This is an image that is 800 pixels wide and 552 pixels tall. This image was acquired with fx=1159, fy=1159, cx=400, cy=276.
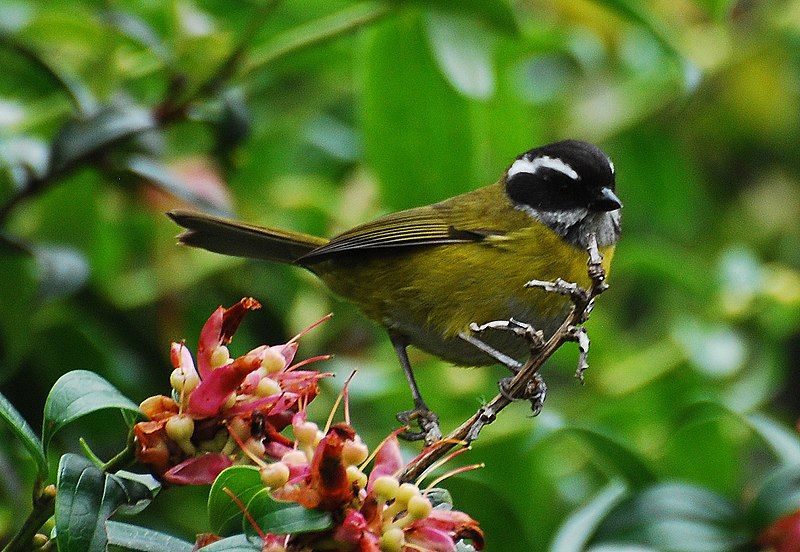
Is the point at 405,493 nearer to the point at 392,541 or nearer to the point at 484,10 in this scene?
the point at 392,541

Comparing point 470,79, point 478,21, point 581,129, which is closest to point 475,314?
point 470,79

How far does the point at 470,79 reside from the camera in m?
3.30

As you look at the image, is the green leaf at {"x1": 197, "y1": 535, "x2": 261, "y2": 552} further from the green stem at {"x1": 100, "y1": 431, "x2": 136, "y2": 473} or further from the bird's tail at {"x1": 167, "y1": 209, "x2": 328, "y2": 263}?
the bird's tail at {"x1": 167, "y1": 209, "x2": 328, "y2": 263}

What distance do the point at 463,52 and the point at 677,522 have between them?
1429 mm

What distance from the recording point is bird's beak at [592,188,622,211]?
3.40 meters

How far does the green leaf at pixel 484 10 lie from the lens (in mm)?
3356

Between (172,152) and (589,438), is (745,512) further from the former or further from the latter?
(172,152)

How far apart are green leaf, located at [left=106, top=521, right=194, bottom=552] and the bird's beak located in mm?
1956

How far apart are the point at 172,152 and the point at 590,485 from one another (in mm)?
1955

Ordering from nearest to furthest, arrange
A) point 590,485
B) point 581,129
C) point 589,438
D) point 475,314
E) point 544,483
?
point 589,438 < point 475,314 < point 544,483 < point 590,485 < point 581,129

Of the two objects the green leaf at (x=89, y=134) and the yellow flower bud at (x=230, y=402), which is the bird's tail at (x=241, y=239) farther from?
the yellow flower bud at (x=230, y=402)

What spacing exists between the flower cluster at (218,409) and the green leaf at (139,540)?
91mm

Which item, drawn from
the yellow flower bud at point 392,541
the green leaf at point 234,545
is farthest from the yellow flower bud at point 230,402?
the yellow flower bud at point 392,541

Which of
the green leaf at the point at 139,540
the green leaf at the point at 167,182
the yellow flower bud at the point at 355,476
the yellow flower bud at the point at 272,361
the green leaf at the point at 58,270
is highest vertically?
the yellow flower bud at the point at 272,361
